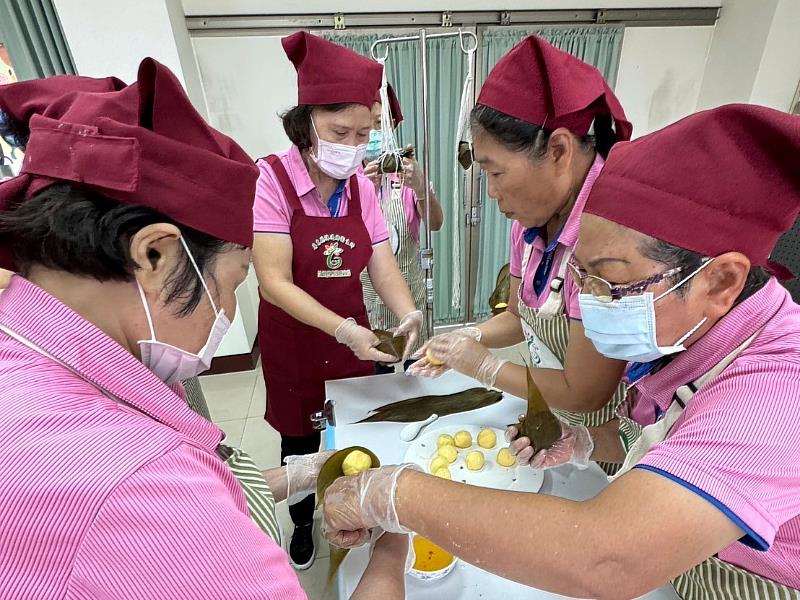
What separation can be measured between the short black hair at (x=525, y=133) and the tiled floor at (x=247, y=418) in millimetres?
1847

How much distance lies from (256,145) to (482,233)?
1796 millimetres

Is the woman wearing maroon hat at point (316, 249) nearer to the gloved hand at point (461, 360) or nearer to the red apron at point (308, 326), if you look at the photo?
the red apron at point (308, 326)

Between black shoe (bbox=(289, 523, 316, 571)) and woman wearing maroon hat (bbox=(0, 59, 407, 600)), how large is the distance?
134 cm

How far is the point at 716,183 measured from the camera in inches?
28.3

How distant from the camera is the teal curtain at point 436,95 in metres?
3.00

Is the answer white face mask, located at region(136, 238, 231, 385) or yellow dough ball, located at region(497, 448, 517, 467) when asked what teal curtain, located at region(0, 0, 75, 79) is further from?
yellow dough ball, located at region(497, 448, 517, 467)

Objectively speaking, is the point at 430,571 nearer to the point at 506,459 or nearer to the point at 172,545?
the point at 506,459

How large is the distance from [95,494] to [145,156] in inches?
16.0

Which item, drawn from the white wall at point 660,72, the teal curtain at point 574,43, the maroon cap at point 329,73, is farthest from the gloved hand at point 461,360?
the white wall at point 660,72

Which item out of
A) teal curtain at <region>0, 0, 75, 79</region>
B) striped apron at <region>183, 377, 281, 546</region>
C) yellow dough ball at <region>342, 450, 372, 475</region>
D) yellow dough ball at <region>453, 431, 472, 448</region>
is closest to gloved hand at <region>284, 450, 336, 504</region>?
yellow dough ball at <region>342, 450, 372, 475</region>

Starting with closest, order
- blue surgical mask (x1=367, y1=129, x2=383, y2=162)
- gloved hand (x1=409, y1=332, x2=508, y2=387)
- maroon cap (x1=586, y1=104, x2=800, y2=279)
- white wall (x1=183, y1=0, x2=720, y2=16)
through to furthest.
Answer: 1. maroon cap (x1=586, y1=104, x2=800, y2=279)
2. gloved hand (x1=409, y1=332, x2=508, y2=387)
3. blue surgical mask (x1=367, y1=129, x2=383, y2=162)
4. white wall (x1=183, y1=0, x2=720, y2=16)

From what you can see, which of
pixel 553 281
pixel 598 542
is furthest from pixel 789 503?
pixel 553 281

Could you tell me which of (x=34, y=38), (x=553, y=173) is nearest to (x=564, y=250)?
(x=553, y=173)

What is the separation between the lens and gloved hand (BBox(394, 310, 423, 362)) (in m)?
1.70
